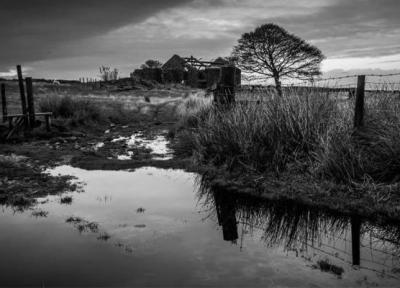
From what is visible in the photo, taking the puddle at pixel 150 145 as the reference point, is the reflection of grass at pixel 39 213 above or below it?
above

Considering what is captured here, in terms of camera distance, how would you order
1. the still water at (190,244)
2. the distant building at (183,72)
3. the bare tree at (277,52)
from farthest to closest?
the distant building at (183,72)
the bare tree at (277,52)
the still water at (190,244)

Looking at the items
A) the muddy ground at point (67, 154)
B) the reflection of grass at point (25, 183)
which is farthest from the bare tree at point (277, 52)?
the reflection of grass at point (25, 183)

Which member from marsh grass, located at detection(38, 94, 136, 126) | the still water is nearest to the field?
the still water

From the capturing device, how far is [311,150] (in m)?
7.00

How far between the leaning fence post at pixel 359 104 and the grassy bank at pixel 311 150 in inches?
6.4

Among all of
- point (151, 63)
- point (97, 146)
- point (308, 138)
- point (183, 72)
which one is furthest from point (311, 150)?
point (151, 63)

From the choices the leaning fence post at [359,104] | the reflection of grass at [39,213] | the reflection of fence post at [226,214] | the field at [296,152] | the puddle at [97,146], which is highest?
the leaning fence post at [359,104]

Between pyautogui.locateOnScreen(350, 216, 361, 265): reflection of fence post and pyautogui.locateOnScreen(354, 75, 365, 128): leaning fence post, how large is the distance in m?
2.26

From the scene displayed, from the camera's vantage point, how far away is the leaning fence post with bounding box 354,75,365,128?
21.9 ft

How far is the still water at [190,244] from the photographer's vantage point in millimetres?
3578

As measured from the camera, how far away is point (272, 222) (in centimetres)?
506

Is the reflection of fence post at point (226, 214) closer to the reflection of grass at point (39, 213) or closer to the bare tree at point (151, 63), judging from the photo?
the reflection of grass at point (39, 213)

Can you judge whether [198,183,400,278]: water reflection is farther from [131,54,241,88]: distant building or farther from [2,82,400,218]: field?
[131,54,241,88]: distant building

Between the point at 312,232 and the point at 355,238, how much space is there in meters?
0.49
